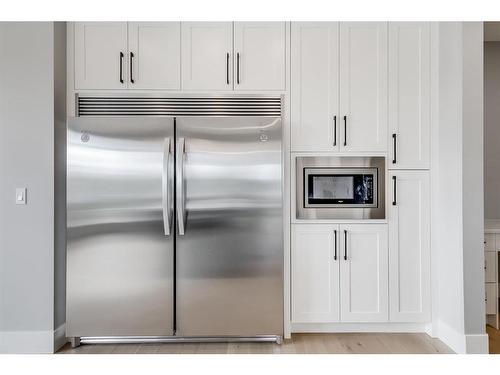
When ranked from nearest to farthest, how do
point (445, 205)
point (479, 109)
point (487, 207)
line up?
point (479, 109) < point (445, 205) < point (487, 207)

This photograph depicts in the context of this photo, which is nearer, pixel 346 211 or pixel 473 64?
pixel 473 64

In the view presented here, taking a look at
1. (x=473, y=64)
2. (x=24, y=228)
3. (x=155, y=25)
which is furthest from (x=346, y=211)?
(x=24, y=228)

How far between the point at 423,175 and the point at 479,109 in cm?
58

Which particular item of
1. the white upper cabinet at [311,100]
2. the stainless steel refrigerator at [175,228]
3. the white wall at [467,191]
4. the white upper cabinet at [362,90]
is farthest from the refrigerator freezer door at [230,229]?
the white wall at [467,191]

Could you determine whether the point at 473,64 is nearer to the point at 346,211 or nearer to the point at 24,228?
the point at 346,211

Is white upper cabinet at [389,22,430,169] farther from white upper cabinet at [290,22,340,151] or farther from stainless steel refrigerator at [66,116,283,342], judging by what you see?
stainless steel refrigerator at [66,116,283,342]

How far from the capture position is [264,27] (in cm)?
282

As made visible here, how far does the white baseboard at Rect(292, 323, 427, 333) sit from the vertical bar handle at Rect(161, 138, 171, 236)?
1219 millimetres

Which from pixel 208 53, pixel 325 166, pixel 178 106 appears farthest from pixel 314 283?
pixel 208 53

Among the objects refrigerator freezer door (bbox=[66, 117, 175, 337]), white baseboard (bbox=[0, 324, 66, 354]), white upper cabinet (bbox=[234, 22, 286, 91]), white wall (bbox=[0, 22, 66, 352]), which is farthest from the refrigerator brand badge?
white baseboard (bbox=[0, 324, 66, 354])

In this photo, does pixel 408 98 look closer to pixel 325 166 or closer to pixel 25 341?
pixel 325 166

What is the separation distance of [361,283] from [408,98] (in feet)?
4.62

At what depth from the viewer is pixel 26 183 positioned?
2.62m

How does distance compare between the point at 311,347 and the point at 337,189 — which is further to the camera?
the point at 337,189
